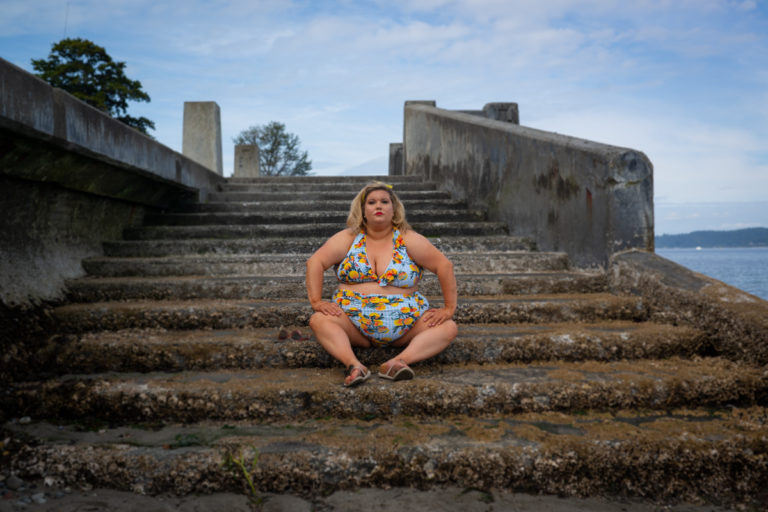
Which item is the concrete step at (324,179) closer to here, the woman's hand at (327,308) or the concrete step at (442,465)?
the woman's hand at (327,308)

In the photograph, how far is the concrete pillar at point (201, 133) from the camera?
859 cm

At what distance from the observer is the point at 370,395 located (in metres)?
2.27

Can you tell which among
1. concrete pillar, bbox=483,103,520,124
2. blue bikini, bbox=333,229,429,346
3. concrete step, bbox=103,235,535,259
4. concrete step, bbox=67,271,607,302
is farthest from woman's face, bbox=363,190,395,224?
concrete pillar, bbox=483,103,520,124

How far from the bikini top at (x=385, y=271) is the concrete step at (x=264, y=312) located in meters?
0.59

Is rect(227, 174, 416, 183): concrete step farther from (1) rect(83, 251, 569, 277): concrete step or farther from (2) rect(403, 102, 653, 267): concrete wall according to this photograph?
(1) rect(83, 251, 569, 277): concrete step

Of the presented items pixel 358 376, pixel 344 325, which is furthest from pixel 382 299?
pixel 358 376

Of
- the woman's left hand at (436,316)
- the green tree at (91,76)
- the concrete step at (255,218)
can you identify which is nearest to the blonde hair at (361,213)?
the woman's left hand at (436,316)

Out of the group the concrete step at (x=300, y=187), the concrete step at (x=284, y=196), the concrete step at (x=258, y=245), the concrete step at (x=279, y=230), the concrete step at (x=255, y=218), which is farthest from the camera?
the concrete step at (x=300, y=187)

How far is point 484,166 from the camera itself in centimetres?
546

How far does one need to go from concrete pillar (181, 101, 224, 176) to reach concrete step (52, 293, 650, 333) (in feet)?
19.1

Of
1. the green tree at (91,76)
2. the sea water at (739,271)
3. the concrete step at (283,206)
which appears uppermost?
the green tree at (91,76)

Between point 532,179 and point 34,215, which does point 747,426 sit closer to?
point 532,179

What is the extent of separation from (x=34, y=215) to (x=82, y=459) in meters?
2.00

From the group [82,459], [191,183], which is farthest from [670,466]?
[191,183]
